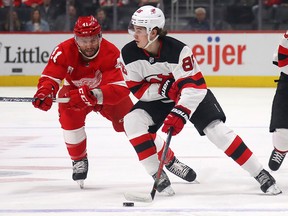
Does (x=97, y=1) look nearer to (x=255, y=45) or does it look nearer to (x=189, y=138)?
(x=255, y=45)

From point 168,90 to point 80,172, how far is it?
0.65 m

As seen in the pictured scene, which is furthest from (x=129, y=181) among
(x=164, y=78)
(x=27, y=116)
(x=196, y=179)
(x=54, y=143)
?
(x=27, y=116)

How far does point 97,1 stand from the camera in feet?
38.0

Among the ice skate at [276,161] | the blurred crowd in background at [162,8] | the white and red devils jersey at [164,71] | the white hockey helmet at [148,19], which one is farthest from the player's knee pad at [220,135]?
the blurred crowd in background at [162,8]

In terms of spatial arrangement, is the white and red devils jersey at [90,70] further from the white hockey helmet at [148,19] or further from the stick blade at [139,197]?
the stick blade at [139,197]

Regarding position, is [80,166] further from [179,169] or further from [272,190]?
[272,190]

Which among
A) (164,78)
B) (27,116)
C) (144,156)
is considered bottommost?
(27,116)

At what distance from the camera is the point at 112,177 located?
466 centimetres

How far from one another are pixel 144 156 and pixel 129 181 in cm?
44

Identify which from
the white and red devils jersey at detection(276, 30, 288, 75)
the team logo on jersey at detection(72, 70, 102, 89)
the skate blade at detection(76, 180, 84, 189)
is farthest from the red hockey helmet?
the white and red devils jersey at detection(276, 30, 288, 75)

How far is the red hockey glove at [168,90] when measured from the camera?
4.14 m

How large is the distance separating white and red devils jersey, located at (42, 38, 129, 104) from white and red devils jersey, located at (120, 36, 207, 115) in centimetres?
17

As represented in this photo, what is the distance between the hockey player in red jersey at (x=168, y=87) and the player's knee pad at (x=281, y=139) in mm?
703

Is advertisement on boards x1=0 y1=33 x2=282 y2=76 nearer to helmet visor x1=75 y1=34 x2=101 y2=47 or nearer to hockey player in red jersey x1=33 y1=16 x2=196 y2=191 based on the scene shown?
hockey player in red jersey x1=33 y1=16 x2=196 y2=191
